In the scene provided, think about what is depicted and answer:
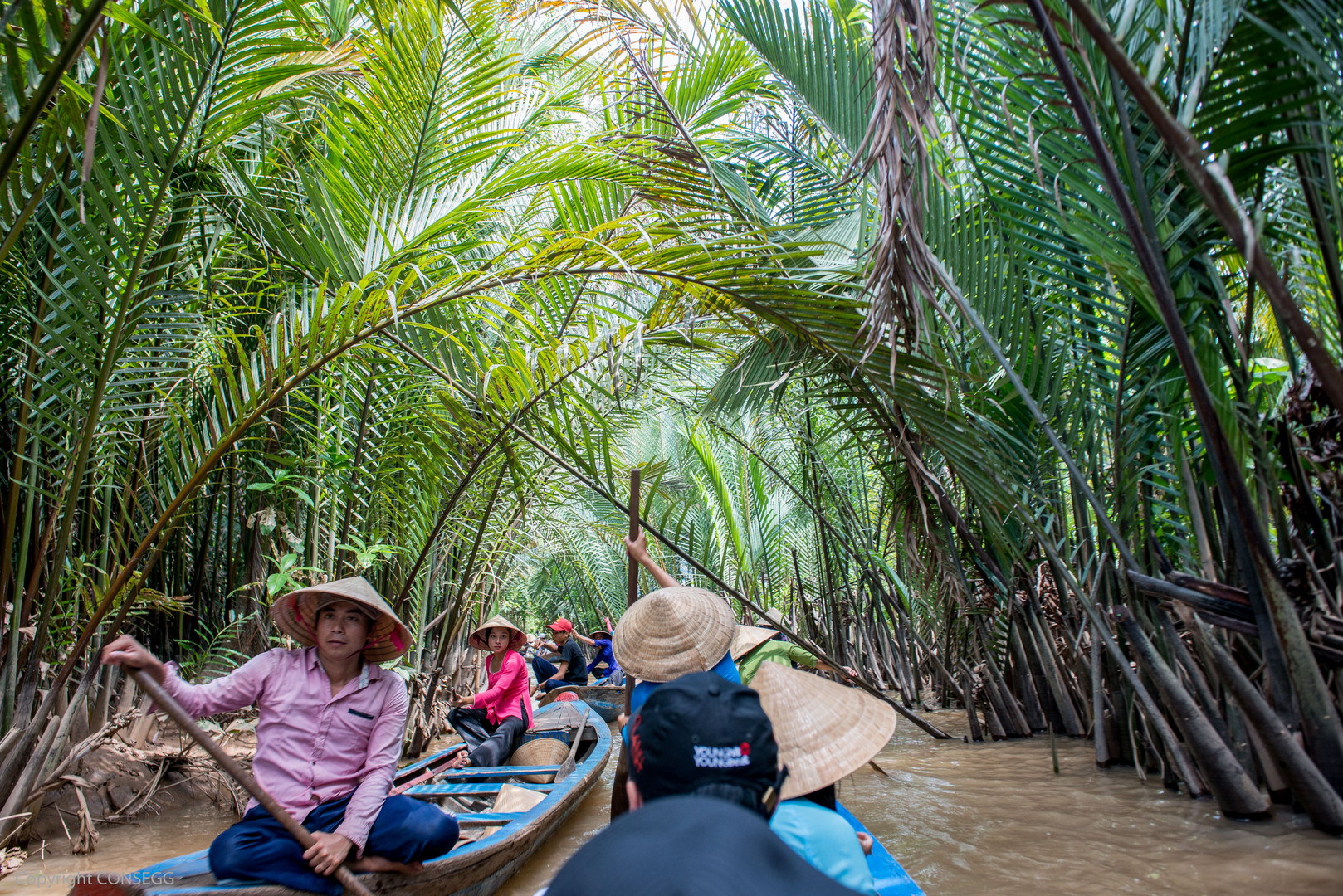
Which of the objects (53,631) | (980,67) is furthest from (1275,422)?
(53,631)

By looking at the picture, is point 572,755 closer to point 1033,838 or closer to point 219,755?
point 1033,838

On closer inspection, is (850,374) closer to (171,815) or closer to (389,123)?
(389,123)

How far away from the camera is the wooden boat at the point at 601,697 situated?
885 centimetres

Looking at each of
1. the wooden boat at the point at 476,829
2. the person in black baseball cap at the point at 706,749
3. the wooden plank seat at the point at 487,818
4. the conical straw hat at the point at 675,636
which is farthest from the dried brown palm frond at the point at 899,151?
the wooden plank seat at the point at 487,818

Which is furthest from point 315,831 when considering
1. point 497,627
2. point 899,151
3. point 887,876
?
point 497,627

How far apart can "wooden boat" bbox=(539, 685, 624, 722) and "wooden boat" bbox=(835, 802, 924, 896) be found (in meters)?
6.55

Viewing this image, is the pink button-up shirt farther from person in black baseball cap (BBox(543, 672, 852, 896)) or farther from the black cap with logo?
person in black baseball cap (BBox(543, 672, 852, 896))

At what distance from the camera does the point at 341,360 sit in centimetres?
322

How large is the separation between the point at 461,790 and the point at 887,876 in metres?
2.62

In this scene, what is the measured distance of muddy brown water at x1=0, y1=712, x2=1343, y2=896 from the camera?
2.72 metres

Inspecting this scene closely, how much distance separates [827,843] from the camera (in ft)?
4.23

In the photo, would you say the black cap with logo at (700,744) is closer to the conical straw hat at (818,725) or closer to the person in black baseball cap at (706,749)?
the person in black baseball cap at (706,749)

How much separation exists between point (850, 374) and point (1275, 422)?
5.08ft

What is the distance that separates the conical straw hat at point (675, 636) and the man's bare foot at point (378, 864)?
979mm
